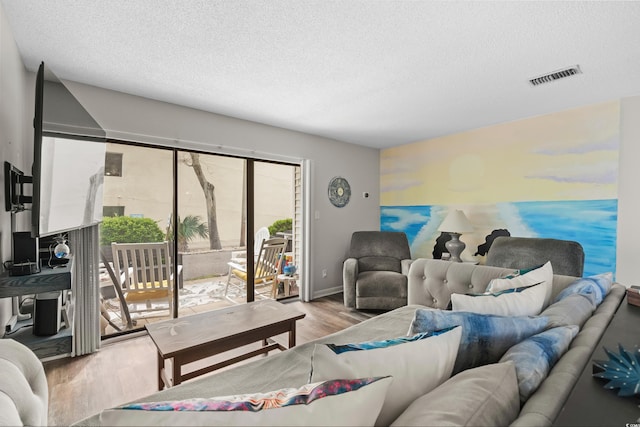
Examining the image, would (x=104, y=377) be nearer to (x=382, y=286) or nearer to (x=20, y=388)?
(x=20, y=388)

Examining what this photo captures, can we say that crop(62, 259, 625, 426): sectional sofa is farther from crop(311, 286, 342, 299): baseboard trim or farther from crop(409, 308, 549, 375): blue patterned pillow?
crop(311, 286, 342, 299): baseboard trim

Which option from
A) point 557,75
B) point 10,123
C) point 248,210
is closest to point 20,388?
point 10,123

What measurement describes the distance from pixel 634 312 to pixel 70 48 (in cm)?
352

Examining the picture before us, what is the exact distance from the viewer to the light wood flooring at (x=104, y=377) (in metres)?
1.81

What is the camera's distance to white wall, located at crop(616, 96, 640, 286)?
2.82m

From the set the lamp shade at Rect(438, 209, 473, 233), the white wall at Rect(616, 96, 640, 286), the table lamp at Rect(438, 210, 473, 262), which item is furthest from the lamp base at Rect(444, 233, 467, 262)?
the white wall at Rect(616, 96, 640, 286)

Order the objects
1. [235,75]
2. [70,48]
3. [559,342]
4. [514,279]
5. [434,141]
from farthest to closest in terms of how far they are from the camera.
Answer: [434,141]
[235,75]
[70,48]
[514,279]
[559,342]

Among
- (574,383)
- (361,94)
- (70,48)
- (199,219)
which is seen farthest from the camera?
(199,219)

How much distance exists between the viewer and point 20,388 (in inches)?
34.1

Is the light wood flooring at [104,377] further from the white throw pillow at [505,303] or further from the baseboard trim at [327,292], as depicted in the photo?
the white throw pillow at [505,303]

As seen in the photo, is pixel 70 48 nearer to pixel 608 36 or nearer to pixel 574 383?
pixel 574 383

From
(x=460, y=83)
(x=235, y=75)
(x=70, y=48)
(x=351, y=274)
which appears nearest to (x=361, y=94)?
(x=460, y=83)

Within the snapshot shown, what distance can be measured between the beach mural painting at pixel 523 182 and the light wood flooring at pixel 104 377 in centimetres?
235

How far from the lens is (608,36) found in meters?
1.86
